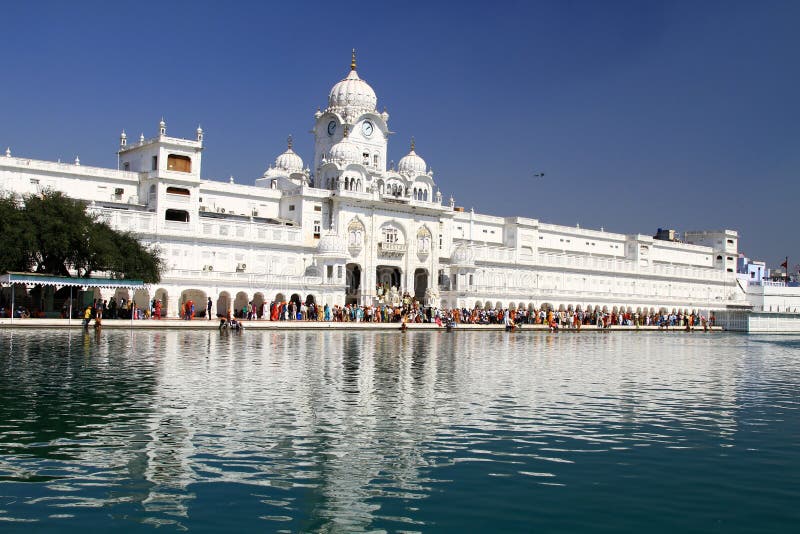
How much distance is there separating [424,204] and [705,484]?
199 feet

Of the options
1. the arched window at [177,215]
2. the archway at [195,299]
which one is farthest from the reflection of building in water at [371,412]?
the arched window at [177,215]

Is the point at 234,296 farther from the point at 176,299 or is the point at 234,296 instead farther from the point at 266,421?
the point at 266,421

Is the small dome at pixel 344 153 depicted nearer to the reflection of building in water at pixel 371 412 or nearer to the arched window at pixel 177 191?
the arched window at pixel 177 191

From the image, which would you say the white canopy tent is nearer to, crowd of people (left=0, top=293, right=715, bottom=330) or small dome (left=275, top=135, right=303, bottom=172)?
crowd of people (left=0, top=293, right=715, bottom=330)

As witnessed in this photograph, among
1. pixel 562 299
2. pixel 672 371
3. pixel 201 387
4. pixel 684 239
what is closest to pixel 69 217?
pixel 201 387

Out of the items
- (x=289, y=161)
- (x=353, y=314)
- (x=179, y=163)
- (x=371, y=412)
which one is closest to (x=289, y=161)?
(x=289, y=161)

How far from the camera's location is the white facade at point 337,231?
5578 centimetres

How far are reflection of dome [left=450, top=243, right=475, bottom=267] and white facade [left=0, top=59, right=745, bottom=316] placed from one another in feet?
0.39

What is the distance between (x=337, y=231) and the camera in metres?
64.8

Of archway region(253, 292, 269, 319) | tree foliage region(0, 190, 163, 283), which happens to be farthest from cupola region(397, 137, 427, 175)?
tree foliage region(0, 190, 163, 283)

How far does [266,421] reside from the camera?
1479cm

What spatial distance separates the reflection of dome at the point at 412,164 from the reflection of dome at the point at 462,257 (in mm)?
8596

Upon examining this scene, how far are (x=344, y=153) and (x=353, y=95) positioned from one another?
7779 millimetres

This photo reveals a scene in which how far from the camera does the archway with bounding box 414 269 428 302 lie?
7219 cm
